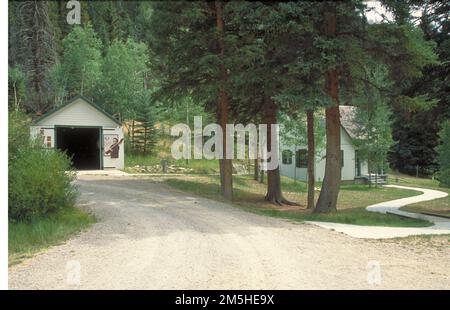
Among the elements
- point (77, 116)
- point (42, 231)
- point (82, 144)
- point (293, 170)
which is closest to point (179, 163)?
point (82, 144)

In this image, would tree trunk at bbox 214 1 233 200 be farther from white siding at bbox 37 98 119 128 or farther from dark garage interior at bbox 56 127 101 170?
dark garage interior at bbox 56 127 101 170

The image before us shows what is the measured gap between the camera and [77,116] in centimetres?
2953

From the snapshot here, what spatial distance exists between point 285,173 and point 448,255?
107 ft

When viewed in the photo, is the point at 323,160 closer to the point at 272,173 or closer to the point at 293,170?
the point at 293,170

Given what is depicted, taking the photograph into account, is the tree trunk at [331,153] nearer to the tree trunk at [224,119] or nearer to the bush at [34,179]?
the tree trunk at [224,119]

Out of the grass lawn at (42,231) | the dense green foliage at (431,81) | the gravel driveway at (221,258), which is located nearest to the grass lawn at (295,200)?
the gravel driveway at (221,258)

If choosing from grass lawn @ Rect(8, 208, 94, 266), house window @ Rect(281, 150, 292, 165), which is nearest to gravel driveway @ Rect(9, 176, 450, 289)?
Result: grass lawn @ Rect(8, 208, 94, 266)

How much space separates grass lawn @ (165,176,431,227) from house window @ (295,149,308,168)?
Result: 287 inches

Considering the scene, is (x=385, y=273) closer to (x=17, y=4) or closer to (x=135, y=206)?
(x=135, y=206)

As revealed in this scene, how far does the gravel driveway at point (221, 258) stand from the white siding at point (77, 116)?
57.3 ft

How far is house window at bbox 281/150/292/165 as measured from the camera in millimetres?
41088

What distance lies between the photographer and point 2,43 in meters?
9.01

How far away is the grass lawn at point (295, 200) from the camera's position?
15.9m

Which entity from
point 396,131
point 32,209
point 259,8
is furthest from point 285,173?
point 32,209
